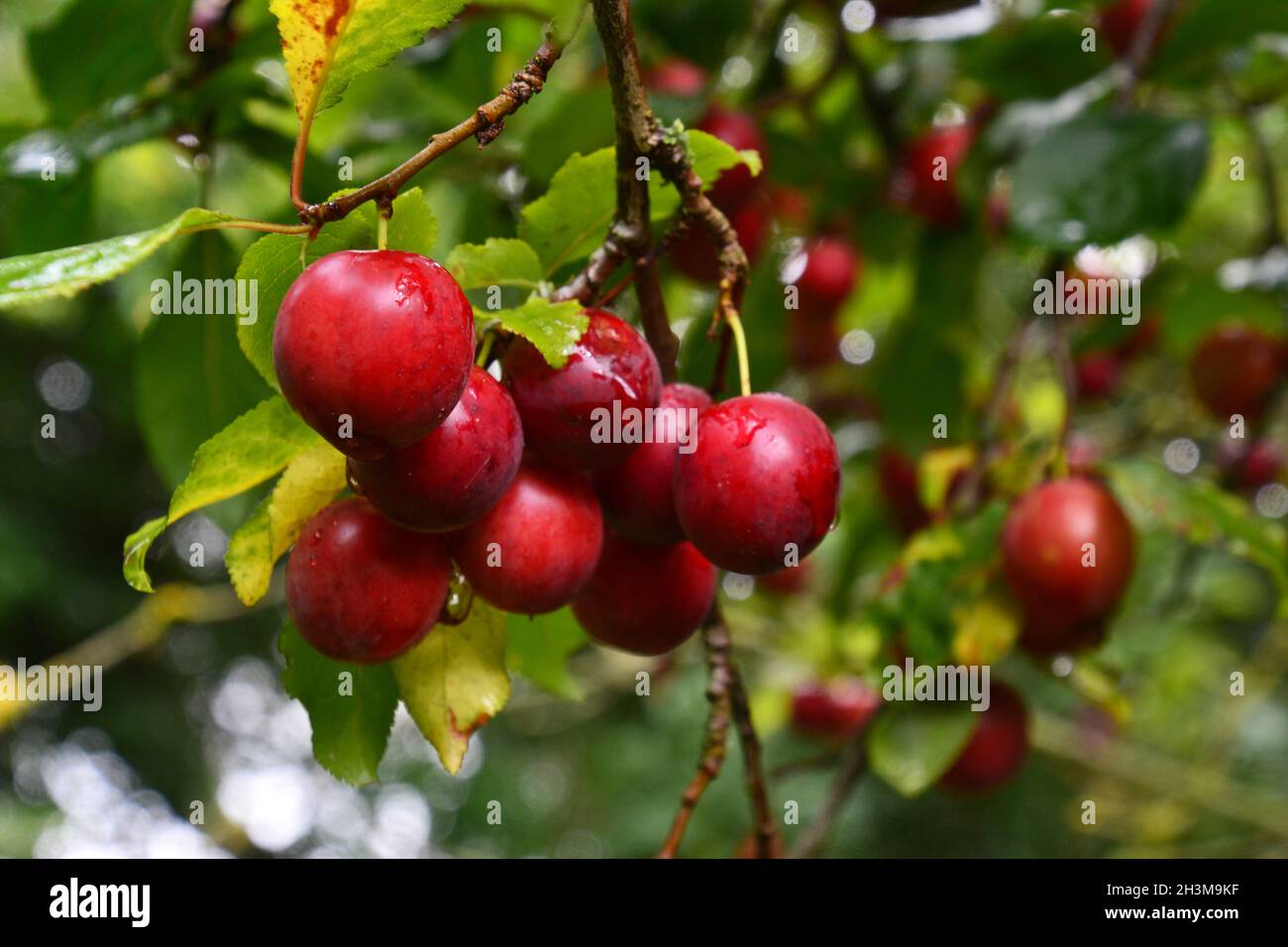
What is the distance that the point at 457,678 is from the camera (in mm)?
697

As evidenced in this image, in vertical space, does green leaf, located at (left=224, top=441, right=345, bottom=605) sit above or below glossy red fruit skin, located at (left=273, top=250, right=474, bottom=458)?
below

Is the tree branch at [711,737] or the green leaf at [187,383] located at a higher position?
the green leaf at [187,383]

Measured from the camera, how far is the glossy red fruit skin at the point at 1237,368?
5.09 feet

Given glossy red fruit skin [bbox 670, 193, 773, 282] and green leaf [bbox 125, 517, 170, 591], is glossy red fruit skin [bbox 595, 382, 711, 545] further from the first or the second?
glossy red fruit skin [bbox 670, 193, 773, 282]

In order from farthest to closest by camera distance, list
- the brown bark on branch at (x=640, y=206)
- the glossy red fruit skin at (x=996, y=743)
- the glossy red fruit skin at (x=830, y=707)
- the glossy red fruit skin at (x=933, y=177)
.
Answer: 1. the glossy red fruit skin at (x=830, y=707)
2. the glossy red fruit skin at (x=933, y=177)
3. the glossy red fruit skin at (x=996, y=743)
4. the brown bark on branch at (x=640, y=206)

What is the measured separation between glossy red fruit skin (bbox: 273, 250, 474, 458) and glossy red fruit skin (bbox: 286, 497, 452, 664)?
96 millimetres

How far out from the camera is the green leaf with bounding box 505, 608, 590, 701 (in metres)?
0.89

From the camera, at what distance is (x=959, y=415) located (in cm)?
151

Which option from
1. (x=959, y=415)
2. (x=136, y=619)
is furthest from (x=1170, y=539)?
(x=136, y=619)

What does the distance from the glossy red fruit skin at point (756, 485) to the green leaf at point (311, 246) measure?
0.19 m

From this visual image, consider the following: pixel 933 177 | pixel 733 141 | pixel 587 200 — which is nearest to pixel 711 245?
pixel 733 141

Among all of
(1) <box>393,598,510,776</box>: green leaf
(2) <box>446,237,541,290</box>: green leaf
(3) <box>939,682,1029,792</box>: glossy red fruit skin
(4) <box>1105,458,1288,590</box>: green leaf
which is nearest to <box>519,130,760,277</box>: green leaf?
(2) <box>446,237,541,290</box>: green leaf

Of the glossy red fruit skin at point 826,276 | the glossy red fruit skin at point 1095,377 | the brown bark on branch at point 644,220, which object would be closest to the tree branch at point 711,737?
the brown bark on branch at point 644,220

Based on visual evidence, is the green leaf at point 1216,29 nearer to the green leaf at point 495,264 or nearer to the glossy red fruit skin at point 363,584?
the green leaf at point 495,264
